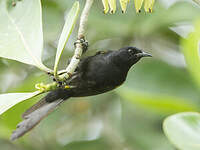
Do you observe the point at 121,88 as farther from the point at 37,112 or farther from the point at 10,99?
the point at 10,99

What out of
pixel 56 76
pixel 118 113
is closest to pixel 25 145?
pixel 118 113

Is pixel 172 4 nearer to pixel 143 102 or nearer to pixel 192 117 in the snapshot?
pixel 143 102

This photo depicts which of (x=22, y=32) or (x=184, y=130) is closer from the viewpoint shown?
(x=22, y=32)

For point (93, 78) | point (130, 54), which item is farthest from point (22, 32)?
point (130, 54)

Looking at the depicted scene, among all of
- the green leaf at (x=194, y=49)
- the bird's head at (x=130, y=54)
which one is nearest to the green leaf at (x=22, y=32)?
the bird's head at (x=130, y=54)

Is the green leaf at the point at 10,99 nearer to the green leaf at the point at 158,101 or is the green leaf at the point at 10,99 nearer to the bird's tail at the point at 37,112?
the bird's tail at the point at 37,112

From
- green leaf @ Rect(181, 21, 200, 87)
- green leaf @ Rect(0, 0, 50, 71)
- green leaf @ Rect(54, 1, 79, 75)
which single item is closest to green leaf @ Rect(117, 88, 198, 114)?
green leaf @ Rect(181, 21, 200, 87)
